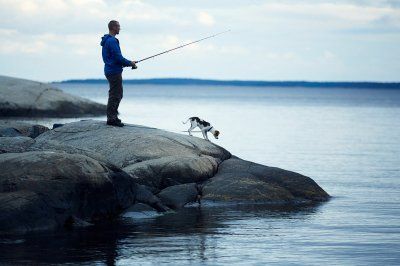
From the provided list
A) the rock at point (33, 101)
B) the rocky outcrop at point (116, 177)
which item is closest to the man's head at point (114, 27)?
the rocky outcrop at point (116, 177)

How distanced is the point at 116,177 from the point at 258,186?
368cm

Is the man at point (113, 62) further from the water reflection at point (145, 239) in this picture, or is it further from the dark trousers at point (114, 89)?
the water reflection at point (145, 239)

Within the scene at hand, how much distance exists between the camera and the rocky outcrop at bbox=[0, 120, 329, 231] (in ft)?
49.4

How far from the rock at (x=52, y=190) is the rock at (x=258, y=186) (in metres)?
2.86

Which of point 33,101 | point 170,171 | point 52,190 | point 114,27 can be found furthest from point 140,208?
point 33,101

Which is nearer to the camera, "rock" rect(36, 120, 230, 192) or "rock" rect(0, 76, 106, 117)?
"rock" rect(36, 120, 230, 192)

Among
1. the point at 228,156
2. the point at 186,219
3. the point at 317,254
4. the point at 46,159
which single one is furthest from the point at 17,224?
the point at 228,156

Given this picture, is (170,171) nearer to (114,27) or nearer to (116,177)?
(116,177)

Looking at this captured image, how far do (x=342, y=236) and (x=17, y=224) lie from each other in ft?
17.1

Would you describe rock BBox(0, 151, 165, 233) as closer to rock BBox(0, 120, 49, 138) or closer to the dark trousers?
the dark trousers

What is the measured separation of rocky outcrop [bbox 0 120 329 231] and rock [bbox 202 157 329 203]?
20 mm

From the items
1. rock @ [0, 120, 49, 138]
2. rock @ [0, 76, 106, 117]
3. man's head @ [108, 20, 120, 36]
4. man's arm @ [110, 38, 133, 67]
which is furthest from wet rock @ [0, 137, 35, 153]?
rock @ [0, 76, 106, 117]

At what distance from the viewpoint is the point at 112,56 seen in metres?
19.1

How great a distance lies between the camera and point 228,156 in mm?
21297
